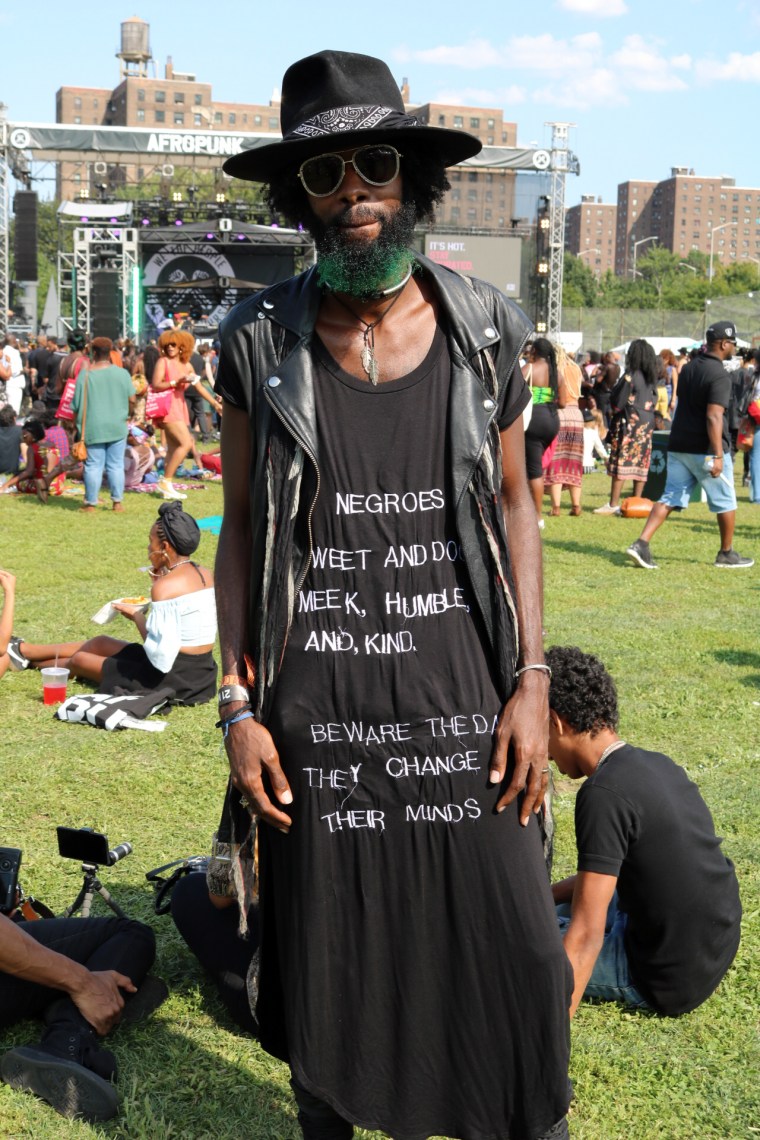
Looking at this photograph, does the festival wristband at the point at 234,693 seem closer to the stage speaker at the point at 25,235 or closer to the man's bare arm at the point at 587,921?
the man's bare arm at the point at 587,921

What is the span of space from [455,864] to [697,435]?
8.86 metres

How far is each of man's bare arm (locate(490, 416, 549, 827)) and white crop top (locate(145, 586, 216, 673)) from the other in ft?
14.7

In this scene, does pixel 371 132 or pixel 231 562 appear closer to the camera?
pixel 371 132

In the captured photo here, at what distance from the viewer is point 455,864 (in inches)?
86.4

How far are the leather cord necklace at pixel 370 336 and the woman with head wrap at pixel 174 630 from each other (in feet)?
14.1

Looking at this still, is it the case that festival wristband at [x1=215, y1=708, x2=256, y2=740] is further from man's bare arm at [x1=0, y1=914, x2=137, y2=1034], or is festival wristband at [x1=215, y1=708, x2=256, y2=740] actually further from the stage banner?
the stage banner

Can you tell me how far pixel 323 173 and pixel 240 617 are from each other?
83 centimetres

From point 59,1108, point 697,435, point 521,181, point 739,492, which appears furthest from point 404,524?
point 521,181

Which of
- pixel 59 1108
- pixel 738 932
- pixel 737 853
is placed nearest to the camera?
pixel 59 1108

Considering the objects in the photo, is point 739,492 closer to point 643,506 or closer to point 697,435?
point 643,506

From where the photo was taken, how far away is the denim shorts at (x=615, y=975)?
148 inches

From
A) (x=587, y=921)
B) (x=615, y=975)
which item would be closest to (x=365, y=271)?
(x=587, y=921)

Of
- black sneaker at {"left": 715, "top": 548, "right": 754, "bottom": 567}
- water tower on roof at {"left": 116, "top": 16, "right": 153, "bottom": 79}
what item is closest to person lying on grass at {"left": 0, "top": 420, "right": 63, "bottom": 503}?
black sneaker at {"left": 715, "top": 548, "right": 754, "bottom": 567}

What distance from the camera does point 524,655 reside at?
88.4 inches
